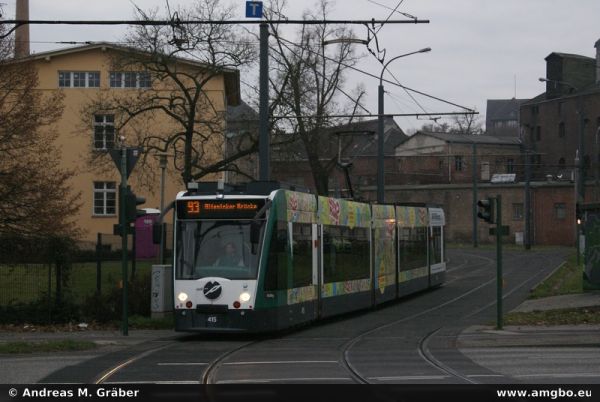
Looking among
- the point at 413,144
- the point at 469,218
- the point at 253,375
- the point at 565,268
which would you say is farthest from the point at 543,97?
the point at 253,375

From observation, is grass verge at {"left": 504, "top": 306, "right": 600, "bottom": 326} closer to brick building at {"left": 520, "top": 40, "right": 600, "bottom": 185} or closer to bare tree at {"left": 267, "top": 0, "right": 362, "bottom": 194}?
bare tree at {"left": 267, "top": 0, "right": 362, "bottom": 194}

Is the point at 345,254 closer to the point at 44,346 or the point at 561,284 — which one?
the point at 44,346

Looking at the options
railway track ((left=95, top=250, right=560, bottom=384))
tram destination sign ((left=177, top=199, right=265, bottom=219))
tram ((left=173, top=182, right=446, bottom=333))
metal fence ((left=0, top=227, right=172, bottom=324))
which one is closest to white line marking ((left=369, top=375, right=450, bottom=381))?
railway track ((left=95, top=250, right=560, bottom=384))

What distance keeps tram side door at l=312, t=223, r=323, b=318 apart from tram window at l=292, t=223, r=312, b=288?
35 centimetres

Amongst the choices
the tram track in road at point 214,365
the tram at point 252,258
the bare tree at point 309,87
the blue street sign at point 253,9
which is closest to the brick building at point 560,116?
the bare tree at point 309,87

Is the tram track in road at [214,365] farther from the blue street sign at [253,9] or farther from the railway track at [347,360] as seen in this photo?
the blue street sign at [253,9]

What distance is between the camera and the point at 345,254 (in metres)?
23.8

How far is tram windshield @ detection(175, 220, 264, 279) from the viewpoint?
18406 mm

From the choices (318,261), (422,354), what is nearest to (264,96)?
(318,261)

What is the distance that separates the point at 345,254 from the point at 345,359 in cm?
854

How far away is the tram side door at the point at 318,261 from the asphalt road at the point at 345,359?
77 centimetres

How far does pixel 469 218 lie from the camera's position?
85.7m
